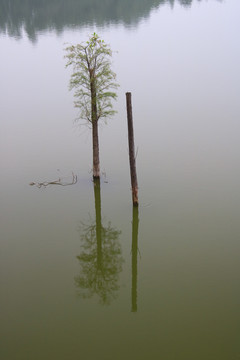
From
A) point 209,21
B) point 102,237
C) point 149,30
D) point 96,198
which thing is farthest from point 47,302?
point 209,21

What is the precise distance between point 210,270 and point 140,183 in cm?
548

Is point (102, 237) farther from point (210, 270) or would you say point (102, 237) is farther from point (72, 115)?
point (72, 115)

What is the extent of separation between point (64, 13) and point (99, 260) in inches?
1979

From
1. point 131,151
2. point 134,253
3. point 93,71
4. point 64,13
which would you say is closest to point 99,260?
point 134,253

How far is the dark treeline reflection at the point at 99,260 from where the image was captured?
11.4m

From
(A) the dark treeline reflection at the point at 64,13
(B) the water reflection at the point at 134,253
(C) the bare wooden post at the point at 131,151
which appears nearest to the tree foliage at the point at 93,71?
(C) the bare wooden post at the point at 131,151

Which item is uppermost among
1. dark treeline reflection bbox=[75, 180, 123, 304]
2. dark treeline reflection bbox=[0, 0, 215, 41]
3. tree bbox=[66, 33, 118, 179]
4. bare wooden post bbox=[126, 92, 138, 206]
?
dark treeline reflection bbox=[0, 0, 215, 41]

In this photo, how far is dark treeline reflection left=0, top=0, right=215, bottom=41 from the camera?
170 ft

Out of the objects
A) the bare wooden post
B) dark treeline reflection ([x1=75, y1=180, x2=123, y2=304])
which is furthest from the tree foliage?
dark treeline reflection ([x1=75, y1=180, x2=123, y2=304])

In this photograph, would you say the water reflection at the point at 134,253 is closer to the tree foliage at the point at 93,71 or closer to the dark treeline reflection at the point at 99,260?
the dark treeline reflection at the point at 99,260

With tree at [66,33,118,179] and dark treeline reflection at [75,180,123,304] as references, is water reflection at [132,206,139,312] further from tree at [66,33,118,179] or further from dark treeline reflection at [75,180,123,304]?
tree at [66,33,118,179]

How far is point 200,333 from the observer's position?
9664 millimetres

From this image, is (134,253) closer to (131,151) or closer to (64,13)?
(131,151)

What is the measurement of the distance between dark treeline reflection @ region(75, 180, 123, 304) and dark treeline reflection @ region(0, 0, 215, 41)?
3763 cm
